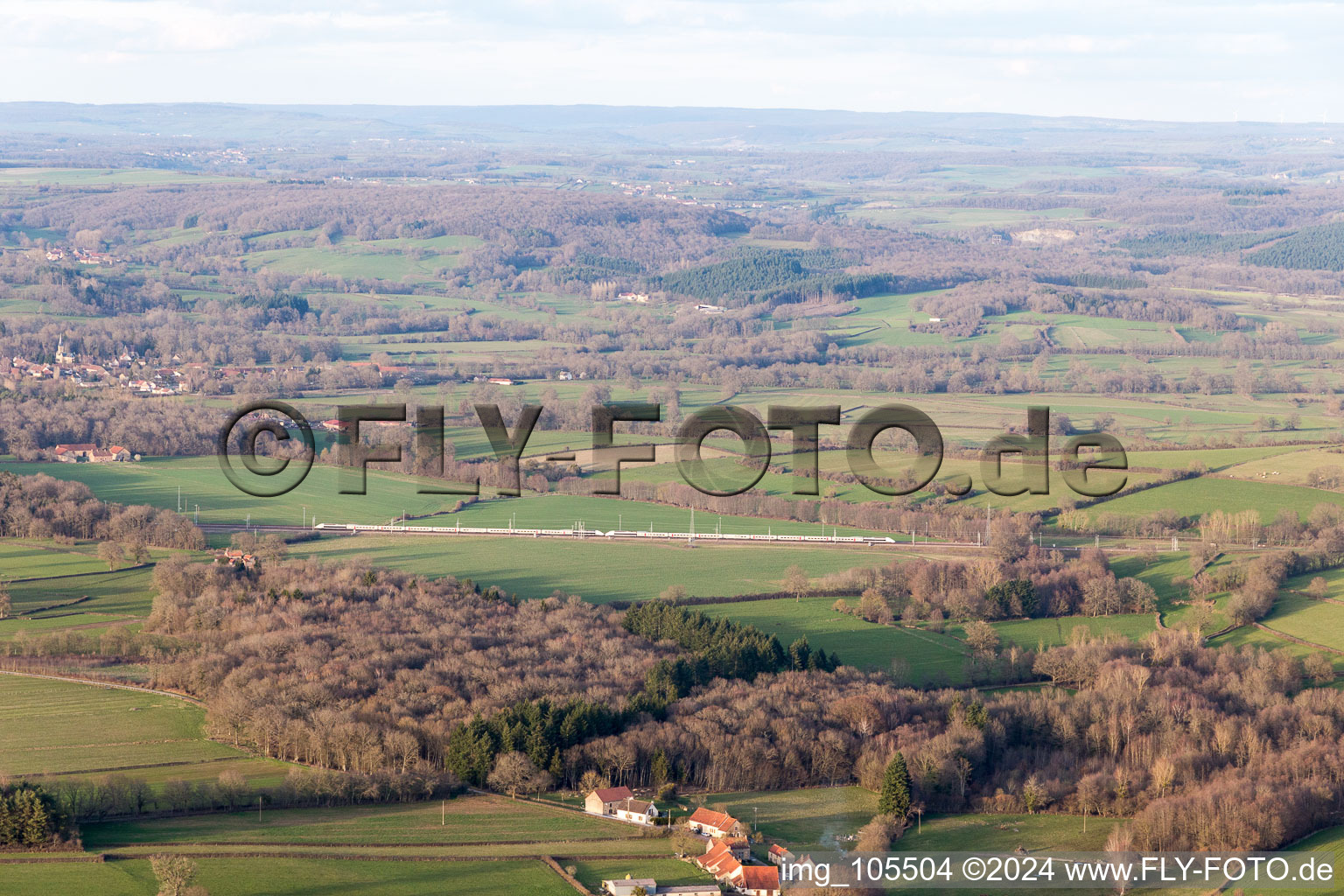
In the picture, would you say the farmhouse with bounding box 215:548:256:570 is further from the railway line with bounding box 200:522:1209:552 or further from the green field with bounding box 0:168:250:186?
the green field with bounding box 0:168:250:186

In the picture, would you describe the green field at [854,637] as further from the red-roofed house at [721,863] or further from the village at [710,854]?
the red-roofed house at [721,863]

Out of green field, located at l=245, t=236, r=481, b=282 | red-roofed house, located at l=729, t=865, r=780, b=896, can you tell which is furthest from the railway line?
green field, located at l=245, t=236, r=481, b=282

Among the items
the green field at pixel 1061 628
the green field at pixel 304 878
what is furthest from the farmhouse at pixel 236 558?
the green field at pixel 1061 628

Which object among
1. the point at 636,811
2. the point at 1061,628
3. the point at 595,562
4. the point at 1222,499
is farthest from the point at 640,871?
the point at 1222,499

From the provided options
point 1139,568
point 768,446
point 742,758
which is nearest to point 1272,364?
point 768,446

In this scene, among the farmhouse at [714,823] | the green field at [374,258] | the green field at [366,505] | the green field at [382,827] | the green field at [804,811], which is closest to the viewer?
the green field at [382,827]

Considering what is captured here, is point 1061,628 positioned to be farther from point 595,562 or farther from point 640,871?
point 640,871
